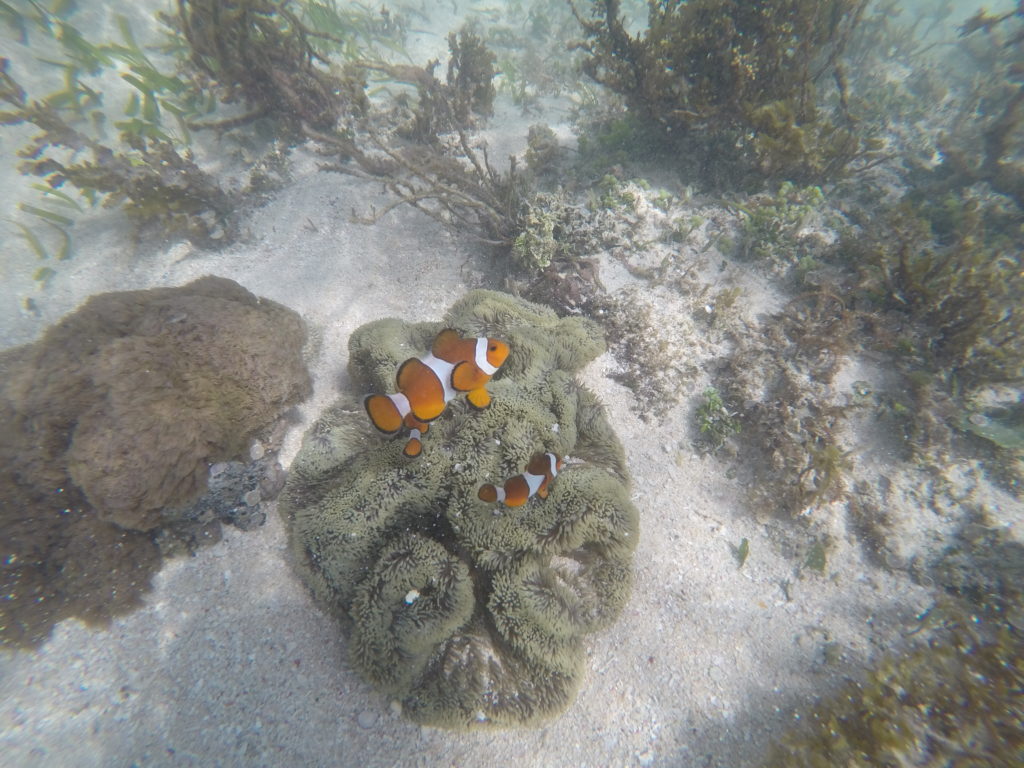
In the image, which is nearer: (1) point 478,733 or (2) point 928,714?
(2) point 928,714

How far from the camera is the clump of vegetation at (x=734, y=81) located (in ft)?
16.8

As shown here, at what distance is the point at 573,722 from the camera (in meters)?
2.85

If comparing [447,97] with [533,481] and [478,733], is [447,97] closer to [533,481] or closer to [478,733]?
[533,481]

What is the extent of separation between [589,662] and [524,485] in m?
1.55

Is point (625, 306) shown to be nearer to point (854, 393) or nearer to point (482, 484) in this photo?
point (854, 393)

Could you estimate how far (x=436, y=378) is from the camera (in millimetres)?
2166

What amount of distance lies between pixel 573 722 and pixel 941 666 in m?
2.36

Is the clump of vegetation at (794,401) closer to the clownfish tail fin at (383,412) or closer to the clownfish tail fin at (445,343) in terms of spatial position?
the clownfish tail fin at (445,343)

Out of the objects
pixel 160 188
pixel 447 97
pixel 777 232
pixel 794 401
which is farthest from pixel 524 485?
pixel 447 97

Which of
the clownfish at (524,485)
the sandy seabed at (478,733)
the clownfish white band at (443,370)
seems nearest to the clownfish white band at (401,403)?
the clownfish white band at (443,370)

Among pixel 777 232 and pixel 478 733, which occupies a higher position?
pixel 777 232

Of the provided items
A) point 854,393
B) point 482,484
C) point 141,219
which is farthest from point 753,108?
point 141,219

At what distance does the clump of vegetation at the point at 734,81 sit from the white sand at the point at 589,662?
10.6ft

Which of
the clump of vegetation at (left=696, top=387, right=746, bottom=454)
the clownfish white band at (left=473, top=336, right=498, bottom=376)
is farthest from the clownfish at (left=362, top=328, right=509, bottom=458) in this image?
the clump of vegetation at (left=696, top=387, right=746, bottom=454)
